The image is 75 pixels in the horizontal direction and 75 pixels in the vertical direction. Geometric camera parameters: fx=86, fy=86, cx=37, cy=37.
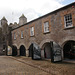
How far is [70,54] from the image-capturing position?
1127 centimetres

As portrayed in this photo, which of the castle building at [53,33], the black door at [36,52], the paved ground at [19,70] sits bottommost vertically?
the paved ground at [19,70]

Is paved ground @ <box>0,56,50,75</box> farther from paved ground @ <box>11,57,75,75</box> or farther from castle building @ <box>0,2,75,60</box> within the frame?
castle building @ <box>0,2,75,60</box>

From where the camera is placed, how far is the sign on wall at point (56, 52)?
8781 millimetres

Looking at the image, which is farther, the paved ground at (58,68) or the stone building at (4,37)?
the stone building at (4,37)

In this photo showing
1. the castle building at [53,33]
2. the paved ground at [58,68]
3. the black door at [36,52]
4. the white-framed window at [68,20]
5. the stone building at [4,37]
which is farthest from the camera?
the stone building at [4,37]

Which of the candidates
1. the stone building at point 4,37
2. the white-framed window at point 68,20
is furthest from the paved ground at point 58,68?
the stone building at point 4,37

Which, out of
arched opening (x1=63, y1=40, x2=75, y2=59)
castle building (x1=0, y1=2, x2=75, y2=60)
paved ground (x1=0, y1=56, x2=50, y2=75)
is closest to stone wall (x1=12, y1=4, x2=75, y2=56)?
castle building (x1=0, y1=2, x2=75, y2=60)

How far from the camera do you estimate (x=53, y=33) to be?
402 inches

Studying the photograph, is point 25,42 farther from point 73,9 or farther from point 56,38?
point 73,9

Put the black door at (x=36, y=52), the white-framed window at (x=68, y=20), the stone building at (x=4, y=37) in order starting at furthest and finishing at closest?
1. the stone building at (x=4, y=37)
2. the black door at (x=36, y=52)
3. the white-framed window at (x=68, y=20)

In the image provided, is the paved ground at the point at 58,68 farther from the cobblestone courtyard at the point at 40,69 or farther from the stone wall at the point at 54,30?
the stone wall at the point at 54,30

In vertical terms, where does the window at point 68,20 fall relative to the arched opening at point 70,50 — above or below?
above

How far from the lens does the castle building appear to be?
889cm

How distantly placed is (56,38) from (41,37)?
2474 millimetres
